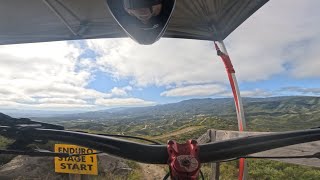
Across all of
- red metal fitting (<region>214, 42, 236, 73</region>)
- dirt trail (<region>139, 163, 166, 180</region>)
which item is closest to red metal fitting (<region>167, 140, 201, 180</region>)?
red metal fitting (<region>214, 42, 236, 73</region>)

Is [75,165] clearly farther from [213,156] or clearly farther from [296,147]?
[213,156]

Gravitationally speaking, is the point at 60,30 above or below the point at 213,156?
above

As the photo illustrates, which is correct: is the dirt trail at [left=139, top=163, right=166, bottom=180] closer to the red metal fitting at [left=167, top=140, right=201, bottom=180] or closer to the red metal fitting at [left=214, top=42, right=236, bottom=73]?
the red metal fitting at [left=214, top=42, right=236, bottom=73]

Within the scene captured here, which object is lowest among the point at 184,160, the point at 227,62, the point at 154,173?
the point at 154,173

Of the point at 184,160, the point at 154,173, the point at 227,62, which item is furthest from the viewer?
the point at 154,173

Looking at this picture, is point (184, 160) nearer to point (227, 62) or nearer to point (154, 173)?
point (227, 62)

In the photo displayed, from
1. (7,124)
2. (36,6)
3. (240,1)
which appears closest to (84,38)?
(36,6)

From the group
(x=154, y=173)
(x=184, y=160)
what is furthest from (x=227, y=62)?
(x=154, y=173)

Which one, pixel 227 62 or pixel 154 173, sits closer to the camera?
pixel 227 62

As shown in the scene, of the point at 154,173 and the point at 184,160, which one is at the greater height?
the point at 184,160
